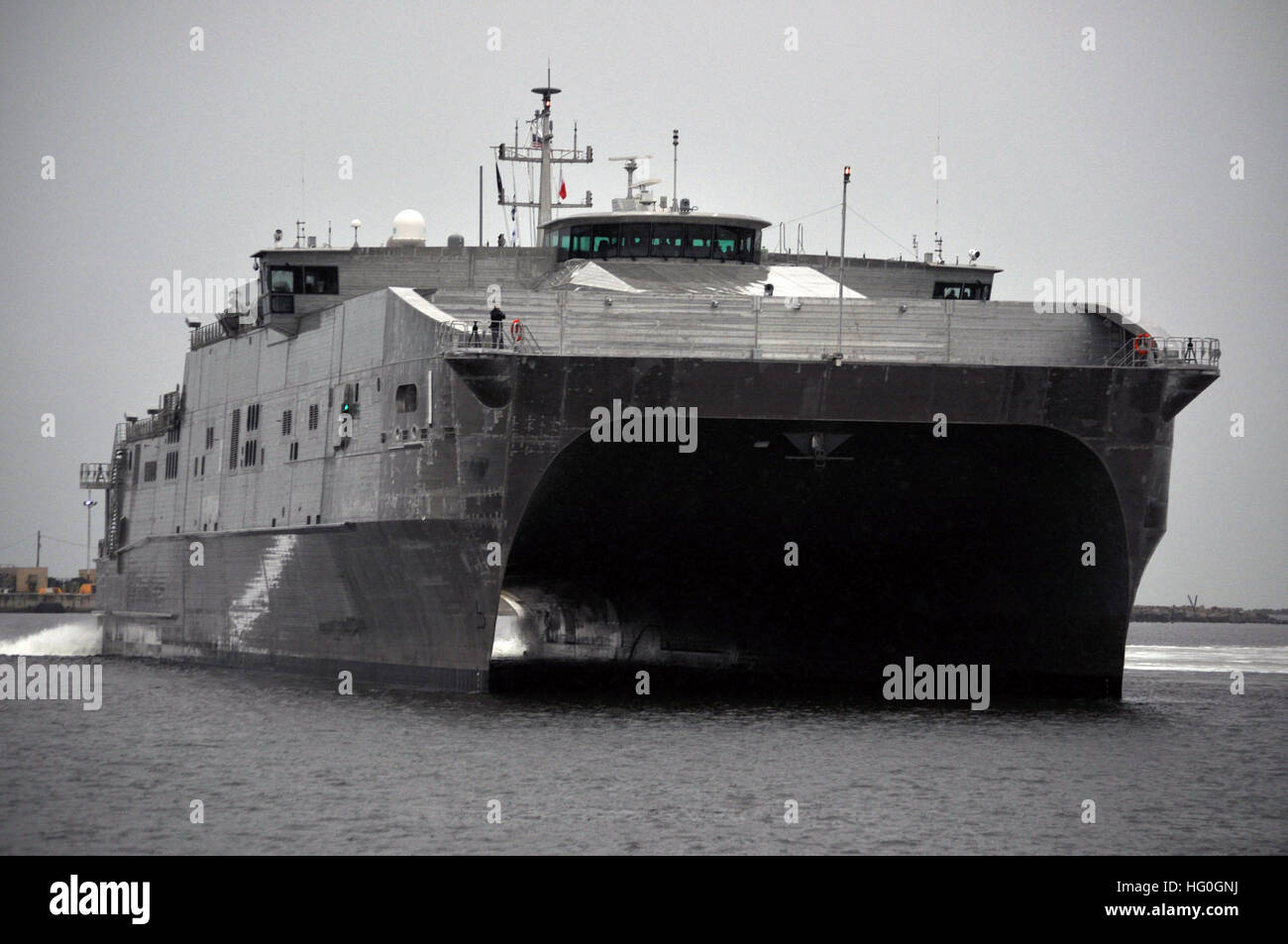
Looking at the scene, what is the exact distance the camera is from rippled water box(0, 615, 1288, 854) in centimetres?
2711

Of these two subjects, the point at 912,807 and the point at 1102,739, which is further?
the point at 1102,739

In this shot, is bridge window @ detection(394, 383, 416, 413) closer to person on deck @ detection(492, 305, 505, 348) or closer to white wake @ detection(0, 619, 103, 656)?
person on deck @ detection(492, 305, 505, 348)

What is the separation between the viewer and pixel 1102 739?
3684cm

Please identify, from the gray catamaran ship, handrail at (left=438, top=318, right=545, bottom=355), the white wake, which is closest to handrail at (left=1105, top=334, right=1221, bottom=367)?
the gray catamaran ship

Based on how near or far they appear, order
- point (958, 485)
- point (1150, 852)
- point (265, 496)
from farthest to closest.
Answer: point (265, 496) → point (958, 485) → point (1150, 852)

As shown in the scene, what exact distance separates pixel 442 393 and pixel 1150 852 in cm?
1922

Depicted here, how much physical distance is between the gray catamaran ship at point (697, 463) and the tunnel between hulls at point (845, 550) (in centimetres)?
7

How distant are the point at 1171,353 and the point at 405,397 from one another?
16051 mm

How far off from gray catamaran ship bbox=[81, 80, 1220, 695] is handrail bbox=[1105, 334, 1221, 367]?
6 centimetres

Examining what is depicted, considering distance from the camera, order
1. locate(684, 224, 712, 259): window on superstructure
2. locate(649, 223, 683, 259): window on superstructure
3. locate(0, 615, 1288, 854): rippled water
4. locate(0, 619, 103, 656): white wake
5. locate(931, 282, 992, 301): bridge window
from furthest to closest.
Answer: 1. locate(0, 619, 103, 656): white wake
2. locate(931, 282, 992, 301): bridge window
3. locate(684, 224, 712, 259): window on superstructure
4. locate(649, 223, 683, 259): window on superstructure
5. locate(0, 615, 1288, 854): rippled water

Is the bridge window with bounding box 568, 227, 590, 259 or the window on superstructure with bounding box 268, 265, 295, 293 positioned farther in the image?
the window on superstructure with bounding box 268, 265, 295, 293

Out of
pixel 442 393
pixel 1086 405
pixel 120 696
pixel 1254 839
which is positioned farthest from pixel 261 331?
Answer: pixel 1254 839

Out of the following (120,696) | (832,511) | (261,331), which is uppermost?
(261,331)
